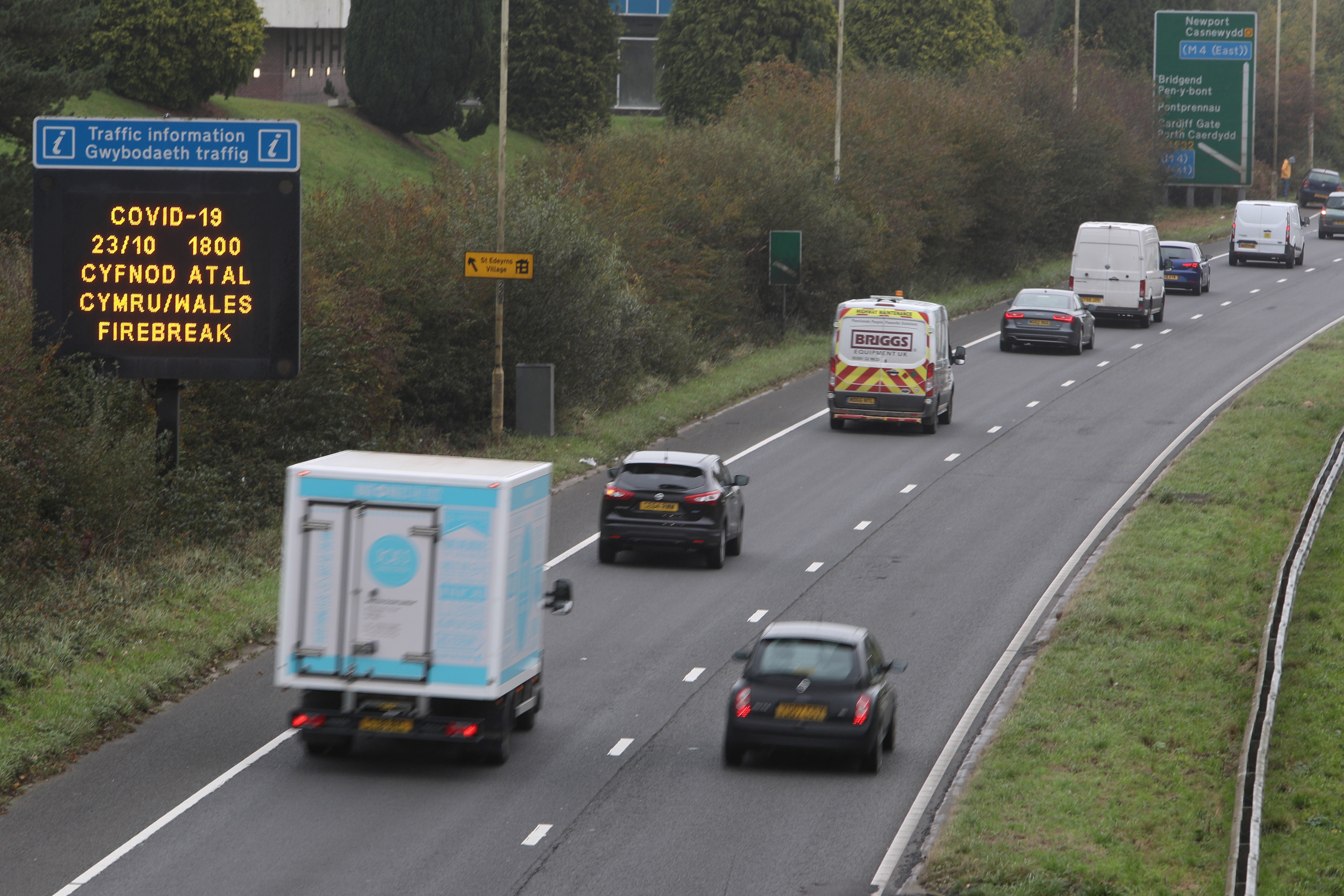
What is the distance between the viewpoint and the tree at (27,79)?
32.0 meters

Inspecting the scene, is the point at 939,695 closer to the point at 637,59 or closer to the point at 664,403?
the point at 664,403

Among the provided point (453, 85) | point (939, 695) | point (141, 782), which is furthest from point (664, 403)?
point (453, 85)

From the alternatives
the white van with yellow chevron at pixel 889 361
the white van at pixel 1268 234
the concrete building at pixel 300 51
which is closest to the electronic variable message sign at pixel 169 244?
the white van with yellow chevron at pixel 889 361

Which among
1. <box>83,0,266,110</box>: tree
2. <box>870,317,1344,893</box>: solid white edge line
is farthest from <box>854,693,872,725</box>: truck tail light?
<box>83,0,266,110</box>: tree

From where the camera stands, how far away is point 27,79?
3234 centimetres

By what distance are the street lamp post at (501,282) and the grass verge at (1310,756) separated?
13808 millimetres

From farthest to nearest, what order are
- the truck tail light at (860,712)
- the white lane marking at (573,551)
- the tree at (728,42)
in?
the tree at (728,42), the white lane marking at (573,551), the truck tail light at (860,712)

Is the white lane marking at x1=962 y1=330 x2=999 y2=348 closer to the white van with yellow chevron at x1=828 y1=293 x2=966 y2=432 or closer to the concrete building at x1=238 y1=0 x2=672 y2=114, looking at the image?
the white van with yellow chevron at x1=828 y1=293 x2=966 y2=432

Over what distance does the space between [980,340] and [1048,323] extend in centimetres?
293

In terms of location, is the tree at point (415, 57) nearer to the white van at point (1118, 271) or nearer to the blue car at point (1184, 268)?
the white van at point (1118, 271)

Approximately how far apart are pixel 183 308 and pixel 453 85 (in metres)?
45.8

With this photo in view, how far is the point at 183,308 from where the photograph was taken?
62.1 feet

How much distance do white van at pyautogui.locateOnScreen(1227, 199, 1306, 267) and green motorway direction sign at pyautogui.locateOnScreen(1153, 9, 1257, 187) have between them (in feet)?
19.0

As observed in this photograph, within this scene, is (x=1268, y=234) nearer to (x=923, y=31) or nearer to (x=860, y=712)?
(x=923, y=31)
